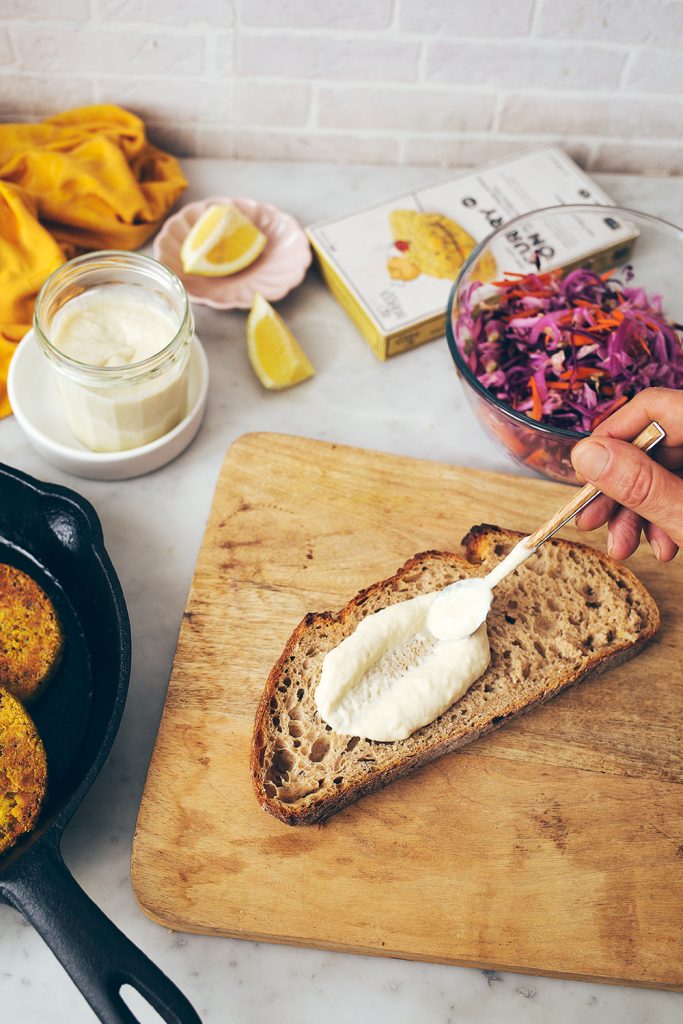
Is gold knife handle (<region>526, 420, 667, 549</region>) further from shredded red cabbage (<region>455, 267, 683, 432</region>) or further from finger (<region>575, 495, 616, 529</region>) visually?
shredded red cabbage (<region>455, 267, 683, 432</region>)

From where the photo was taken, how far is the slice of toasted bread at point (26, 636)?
1.39 m

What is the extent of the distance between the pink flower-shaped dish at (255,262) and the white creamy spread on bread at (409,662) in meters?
0.85

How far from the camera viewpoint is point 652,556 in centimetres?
164

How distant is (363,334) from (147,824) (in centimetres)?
112

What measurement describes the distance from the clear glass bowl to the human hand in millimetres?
169

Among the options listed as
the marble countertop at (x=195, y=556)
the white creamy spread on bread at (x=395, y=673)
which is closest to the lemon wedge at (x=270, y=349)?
the marble countertop at (x=195, y=556)

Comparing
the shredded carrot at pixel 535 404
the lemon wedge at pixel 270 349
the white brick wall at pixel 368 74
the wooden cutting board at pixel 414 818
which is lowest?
the wooden cutting board at pixel 414 818

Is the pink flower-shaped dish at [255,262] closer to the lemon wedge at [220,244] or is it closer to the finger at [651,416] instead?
the lemon wedge at [220,244]

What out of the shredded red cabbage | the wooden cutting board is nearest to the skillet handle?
the wooden cutting board

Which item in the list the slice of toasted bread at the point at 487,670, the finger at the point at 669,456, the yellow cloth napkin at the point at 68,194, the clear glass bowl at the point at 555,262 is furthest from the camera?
the yellow cloth napkin at the point at 68,194

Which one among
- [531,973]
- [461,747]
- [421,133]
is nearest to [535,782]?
[461,747]

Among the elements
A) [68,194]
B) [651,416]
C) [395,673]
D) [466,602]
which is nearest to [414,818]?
[395,673]

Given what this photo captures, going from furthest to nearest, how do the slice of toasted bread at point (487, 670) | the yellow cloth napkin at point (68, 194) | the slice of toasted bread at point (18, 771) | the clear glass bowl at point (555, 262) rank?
the yellow cloth napkin at point (68, 194), the clear glass bowl at point (555, 262), the slice of toasted bread at point (487, 670), the slice of toasted bread at point (18, 771)

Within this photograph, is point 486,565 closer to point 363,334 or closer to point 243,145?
point 363,334
